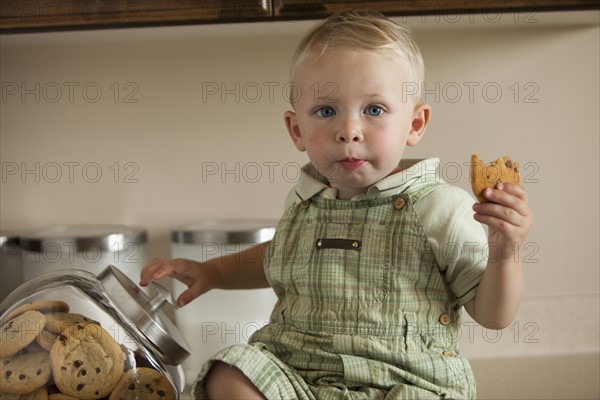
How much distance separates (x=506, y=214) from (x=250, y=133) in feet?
2.27

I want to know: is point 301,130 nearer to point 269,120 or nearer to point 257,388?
point 257,388

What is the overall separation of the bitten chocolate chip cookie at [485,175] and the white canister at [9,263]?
32.8 inches

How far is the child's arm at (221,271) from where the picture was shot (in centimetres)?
95

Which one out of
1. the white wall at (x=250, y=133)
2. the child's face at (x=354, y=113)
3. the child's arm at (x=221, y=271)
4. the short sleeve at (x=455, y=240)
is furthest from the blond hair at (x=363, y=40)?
the white wall at (x=250, y=133)

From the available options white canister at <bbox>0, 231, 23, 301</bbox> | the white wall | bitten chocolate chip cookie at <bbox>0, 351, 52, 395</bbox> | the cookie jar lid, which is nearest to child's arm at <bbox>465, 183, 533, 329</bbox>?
the cookie jar lid

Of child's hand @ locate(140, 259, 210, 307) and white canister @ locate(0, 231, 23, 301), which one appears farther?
white canister @ locate(0, 231, 23, 301)

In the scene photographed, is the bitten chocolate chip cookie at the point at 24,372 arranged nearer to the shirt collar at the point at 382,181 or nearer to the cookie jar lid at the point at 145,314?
the cookie jar lid at the point at 145,314

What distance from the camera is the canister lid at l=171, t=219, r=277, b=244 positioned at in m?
1.19

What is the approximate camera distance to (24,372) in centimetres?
81

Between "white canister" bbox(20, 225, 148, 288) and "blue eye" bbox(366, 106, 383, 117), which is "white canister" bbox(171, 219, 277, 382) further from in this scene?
"blue eye" bbox(366, 106, 383, 117)

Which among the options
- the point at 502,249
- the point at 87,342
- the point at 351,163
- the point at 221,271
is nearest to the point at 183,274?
the point at 221,271

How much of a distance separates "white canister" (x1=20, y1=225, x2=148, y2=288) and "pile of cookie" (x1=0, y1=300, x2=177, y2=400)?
35cm

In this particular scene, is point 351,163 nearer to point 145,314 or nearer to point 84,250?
point 145,314

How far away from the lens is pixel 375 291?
792 mm
